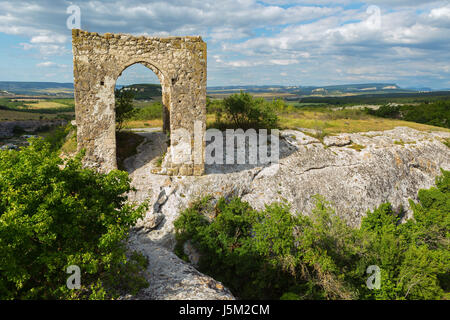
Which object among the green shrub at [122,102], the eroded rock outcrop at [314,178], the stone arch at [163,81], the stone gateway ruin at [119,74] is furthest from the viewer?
the green shrub at [122,102]

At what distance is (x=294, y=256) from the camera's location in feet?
31.8

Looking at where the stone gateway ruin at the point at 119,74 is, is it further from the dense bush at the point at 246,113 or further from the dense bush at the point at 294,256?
the dense bush at the point at 246,113

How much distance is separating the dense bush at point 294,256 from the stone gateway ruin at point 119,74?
111 inches

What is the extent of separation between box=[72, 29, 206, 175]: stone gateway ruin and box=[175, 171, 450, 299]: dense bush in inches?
111

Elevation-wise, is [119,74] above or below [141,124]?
above

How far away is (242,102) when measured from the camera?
1872cm

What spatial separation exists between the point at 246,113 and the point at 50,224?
14.8 metres

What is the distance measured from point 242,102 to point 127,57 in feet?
29.2

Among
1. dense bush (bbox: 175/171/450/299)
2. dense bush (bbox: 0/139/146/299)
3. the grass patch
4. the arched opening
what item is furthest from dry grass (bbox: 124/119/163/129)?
the grass patch

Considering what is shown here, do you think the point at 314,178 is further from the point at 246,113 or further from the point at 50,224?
the point at 50,224

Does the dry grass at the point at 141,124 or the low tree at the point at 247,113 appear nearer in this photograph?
the low tree at the point at 247,113

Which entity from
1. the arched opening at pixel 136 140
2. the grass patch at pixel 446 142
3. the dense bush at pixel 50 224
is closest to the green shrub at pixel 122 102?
the arched opening at pixel 136 140

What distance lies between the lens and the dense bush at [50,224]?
17.0ft

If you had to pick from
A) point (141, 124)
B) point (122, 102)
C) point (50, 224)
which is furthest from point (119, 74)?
point (141, 124)
